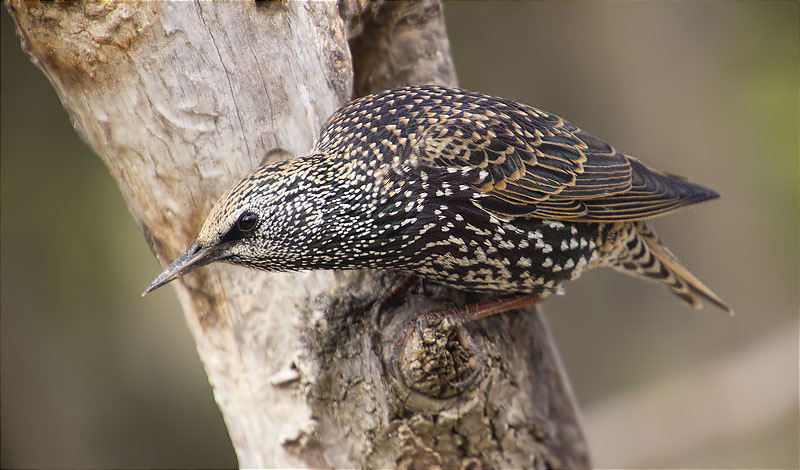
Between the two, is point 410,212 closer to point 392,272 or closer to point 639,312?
point 392,272

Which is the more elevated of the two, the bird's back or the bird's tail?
the bird's back

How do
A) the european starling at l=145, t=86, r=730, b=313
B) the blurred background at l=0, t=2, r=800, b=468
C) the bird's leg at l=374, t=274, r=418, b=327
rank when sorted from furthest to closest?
the blurred background at l=0, t=2, r=800, b=468 → the bird's leg at l=374, t=274, r=418, b=327 → the european starling at l=145, t=86, r=730, b=313

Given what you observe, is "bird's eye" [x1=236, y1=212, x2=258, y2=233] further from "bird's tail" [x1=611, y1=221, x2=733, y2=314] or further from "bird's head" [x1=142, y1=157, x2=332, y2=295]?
"bird's tail" [x1=611, y1=221, x2=733, y2=314]

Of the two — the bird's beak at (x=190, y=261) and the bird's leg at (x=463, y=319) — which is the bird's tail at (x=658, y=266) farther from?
the bird's beak at (x=190, y=261)

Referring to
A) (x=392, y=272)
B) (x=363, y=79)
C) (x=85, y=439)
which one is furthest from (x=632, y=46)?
(x=85, y=439)

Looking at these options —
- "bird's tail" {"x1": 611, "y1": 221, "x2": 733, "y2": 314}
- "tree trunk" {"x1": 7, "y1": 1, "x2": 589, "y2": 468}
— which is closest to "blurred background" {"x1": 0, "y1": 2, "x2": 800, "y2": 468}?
"bird's tail" {"x1": 611, "y1": 221, "x2": 733, "y2": 314}

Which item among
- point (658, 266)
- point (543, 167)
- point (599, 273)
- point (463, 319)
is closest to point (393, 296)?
point (463, 319)

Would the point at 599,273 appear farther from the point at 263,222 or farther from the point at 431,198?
the point at 263,222
